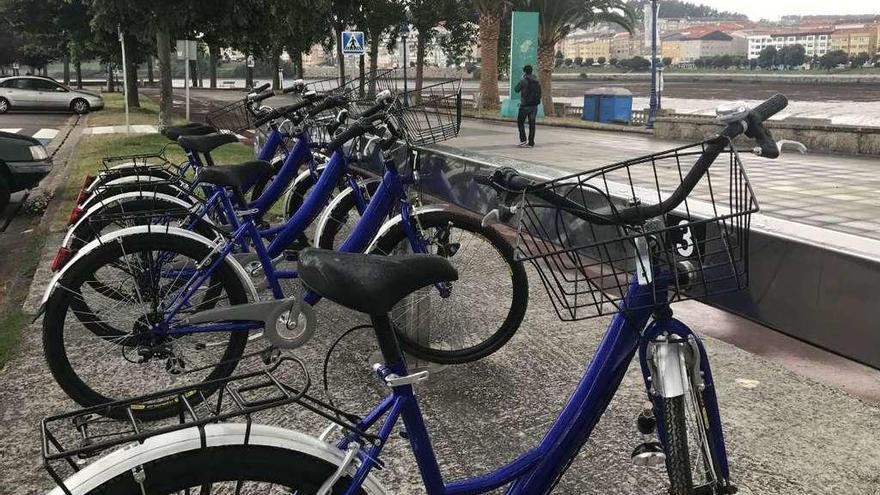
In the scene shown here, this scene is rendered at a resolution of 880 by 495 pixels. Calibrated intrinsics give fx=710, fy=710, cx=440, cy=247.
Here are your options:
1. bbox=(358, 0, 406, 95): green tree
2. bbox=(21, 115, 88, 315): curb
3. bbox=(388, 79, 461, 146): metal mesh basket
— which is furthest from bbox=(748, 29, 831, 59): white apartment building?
bbox=(388, 79, 461, 146): metal mesh basket

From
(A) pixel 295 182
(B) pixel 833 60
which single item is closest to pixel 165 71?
(A) pixel 295 182

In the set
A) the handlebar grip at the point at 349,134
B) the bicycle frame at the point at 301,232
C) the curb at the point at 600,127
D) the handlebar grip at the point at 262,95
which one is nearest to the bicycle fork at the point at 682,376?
the bicycle frame at the point at 301,232

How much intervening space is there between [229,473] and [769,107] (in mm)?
1627

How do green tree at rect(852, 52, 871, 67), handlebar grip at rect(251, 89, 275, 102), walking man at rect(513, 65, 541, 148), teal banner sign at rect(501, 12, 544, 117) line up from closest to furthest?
handlebar grip at rect(251, 89, 275, 102)
walking man at rect(513, 65, 541, 148)
teal banner sign at rect(501, 12, 544, 117)
green tree at rect(852, 52, 871, 67)

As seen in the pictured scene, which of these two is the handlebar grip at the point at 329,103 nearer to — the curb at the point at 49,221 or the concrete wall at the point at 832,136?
the curb at the point at 49,221

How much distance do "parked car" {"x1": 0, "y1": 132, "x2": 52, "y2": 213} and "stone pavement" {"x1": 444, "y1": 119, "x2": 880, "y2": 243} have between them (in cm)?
603

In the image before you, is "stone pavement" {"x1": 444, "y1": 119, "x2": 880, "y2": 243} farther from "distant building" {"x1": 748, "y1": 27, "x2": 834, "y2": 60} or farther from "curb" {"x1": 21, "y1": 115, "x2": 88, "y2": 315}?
"distant building" {"x1": 748, "y1": 27, "x2": 834, "y2": 60}

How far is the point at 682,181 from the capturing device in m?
1.93

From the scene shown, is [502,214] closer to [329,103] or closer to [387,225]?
[387,225]

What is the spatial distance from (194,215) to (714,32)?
162 metres

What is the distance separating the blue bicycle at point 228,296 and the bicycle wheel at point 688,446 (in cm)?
170

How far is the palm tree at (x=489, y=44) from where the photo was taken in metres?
24.7

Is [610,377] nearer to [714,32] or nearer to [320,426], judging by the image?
[320,426]

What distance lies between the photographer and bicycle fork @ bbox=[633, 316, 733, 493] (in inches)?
71.7
